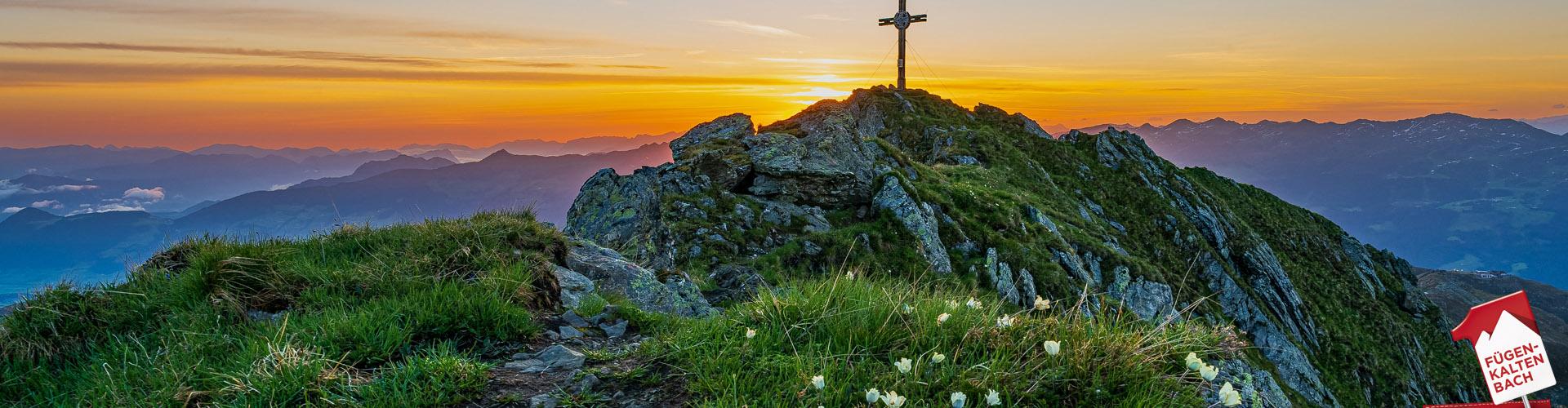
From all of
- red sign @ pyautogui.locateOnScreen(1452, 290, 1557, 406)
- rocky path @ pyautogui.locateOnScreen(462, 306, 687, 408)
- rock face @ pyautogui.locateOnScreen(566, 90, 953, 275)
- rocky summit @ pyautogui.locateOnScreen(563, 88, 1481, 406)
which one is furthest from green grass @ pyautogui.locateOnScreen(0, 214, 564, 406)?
rock face @ pyautogui.locateOnScreen(566, 90, 953, 275)

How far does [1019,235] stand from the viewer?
23.6 metres

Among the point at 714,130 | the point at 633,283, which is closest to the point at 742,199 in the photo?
the point at 633,283

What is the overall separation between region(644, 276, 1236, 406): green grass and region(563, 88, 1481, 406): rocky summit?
64cm

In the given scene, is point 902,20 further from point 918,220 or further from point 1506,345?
point 1506,345

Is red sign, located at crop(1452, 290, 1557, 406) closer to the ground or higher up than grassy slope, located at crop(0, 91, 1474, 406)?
higher up

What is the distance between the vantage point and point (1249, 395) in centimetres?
412

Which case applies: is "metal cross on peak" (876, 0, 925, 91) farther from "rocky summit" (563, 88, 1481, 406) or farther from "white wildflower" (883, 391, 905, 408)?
"white wildflower" (883, 391, 905, 408)

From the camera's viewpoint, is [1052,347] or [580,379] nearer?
[1052,347]

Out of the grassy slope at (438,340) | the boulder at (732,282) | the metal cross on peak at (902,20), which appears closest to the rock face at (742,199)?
the boulder at (732,282)

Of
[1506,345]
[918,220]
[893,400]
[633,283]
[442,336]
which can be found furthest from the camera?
[918,220]

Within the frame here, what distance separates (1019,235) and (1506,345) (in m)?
21.2

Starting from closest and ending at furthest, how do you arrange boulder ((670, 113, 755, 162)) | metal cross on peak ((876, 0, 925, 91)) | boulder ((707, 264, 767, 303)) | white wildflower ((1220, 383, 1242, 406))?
1. white wildflower ((1220, 383, 1242, 406))
2. boulder ((707, 264, 767, 303))
3. boulder ((670, 113, 755, 162))
4. metal cross on peak ((876, 0, 925, 91))

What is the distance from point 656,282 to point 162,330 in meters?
5.78

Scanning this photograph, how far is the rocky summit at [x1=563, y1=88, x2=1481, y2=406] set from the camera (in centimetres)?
1845
